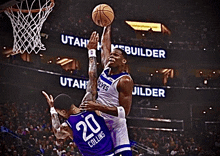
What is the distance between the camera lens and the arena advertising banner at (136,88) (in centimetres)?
1920

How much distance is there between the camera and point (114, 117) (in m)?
5.94

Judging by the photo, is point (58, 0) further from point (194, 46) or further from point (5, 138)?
point (5, 138)

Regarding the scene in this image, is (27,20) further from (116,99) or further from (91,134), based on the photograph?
(91,134)

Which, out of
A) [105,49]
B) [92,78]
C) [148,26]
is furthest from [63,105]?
[148,26]

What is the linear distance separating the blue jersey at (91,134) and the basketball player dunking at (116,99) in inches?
4.9

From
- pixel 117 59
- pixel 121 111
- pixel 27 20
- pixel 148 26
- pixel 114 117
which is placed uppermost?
pixel 148 26

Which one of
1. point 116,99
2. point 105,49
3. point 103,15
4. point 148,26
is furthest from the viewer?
point 148,26

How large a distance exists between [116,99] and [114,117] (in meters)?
0.28

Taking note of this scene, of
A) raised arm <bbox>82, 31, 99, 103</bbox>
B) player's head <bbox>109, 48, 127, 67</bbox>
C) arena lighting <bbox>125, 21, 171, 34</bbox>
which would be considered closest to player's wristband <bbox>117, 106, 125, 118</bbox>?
raised arm <bbox>82, 31, 99, 103</bbox>

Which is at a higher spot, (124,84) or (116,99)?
(124,84)

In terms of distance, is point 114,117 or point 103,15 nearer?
point 114,117

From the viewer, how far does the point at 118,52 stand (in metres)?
6.10

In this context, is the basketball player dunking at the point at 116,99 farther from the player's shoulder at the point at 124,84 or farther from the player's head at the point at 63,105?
the player's head at the point at 63,105

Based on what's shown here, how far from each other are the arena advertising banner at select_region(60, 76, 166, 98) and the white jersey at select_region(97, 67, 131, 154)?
13.2 metres
